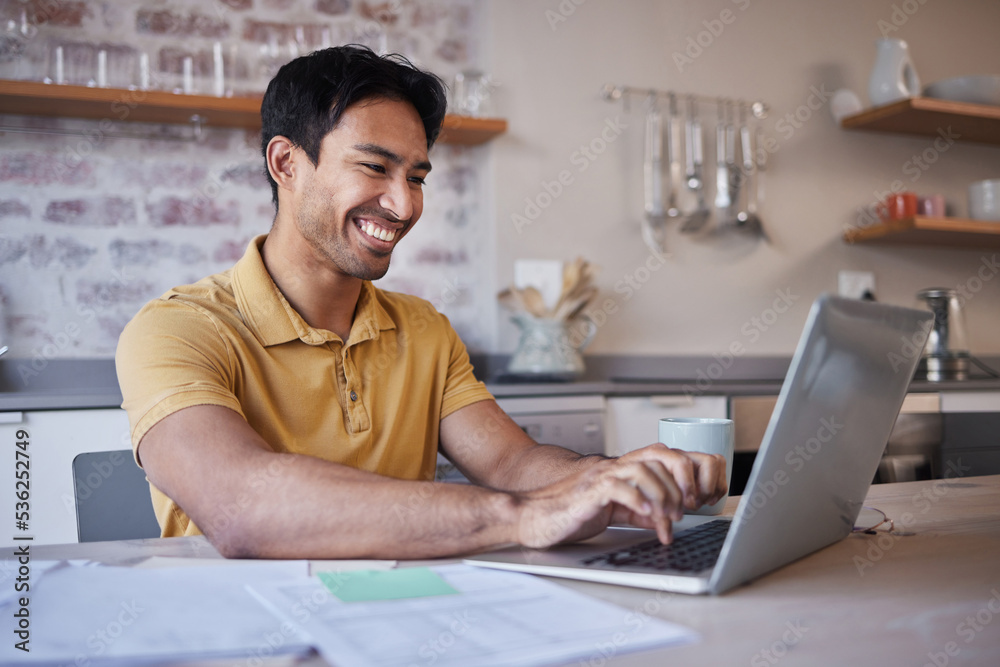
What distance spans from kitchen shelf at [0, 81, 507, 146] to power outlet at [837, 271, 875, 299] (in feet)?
7.66

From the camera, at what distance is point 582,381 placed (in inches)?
109

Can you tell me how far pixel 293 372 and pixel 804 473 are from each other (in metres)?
0.78

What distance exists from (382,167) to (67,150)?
5.22 feet

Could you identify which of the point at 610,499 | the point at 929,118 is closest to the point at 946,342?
the point at 929,118

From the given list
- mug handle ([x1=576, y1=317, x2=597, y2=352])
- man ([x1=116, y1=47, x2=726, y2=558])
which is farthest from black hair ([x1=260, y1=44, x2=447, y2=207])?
mug handle ([x1=576, y1=317, x2=597, y2=352])

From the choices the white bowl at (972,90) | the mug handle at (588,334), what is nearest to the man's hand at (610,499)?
the mug handle at (588,334)

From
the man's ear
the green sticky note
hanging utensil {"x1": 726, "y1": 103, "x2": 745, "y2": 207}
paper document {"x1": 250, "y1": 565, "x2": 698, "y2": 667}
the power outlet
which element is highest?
hanging utensil {"x1": 726, "y1": 103, "x2": 745, "y2": 207}

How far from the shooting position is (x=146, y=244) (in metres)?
2.56

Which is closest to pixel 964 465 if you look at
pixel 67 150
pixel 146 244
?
pixel 146 244

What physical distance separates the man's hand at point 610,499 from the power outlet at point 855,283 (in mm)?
2879

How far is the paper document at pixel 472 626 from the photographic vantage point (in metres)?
0.48

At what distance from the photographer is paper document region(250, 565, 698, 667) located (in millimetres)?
479

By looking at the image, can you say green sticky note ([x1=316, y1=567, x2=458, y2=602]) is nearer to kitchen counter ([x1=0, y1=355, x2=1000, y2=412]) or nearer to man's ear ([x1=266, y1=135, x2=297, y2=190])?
man's ear ([x1=266, y1=135, x2=297, y2=190])

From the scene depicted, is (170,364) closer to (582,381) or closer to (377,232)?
(377,232)
